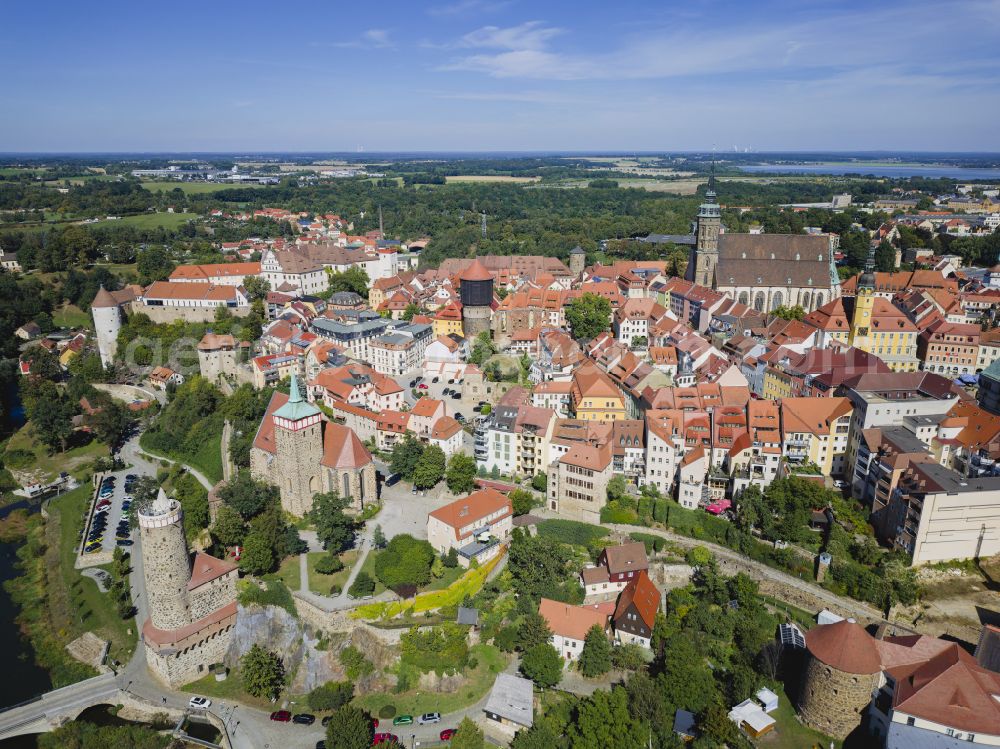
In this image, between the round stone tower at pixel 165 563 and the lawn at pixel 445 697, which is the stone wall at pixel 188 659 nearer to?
the round stone tower at pixel 165 563

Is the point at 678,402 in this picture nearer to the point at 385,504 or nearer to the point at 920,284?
the point at 385,504

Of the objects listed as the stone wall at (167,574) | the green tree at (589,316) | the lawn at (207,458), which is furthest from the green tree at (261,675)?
the green tree at (589,316)

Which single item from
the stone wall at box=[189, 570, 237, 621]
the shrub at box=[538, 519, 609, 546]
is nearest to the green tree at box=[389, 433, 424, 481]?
the shrub at box=[538, 519, 609, 546]

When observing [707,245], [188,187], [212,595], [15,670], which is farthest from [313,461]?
[188,187]

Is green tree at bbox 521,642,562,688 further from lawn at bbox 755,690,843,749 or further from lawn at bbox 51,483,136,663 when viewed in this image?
lawn at bbox 51,483,136,663

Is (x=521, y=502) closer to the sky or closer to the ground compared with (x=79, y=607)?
closer to the sky

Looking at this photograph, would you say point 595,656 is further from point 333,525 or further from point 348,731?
point 333,525
